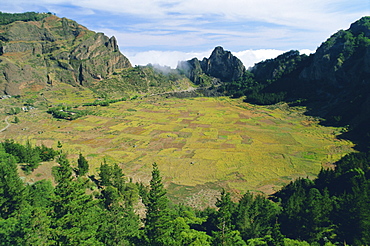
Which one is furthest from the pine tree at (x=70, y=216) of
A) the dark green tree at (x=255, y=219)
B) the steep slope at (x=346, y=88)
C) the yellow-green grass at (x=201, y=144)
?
the steep slope at (x=346, y=88)

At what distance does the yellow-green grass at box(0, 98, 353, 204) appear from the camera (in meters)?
76.6

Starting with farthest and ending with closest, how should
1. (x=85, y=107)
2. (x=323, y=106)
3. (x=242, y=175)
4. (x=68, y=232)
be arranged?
1. (x=85, y=107)
2. (x=323, y=106)
3. (x=242, y=175)
4. (x=68, y=232)

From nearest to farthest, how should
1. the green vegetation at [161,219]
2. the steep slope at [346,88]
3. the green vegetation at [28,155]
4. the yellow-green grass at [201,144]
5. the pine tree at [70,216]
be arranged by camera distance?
the pine tree at [70,216], the green vegetation at [161,219], the green vegetation at [28,155], the yellow-green grass at [201,144], the steep slope at [346,88]

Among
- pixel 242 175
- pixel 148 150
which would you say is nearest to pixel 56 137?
pixel 148 150

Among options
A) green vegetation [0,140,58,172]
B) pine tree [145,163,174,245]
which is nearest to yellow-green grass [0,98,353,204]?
green vegetation [0,140,58,172]

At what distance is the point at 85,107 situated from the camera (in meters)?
197

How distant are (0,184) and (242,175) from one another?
65.4 m

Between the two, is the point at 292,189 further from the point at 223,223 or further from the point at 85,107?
the point at 85,107

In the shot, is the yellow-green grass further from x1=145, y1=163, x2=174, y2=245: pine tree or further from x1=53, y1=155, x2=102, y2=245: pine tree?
x1=53, y1=155, x2=102, y2=245: pine tree

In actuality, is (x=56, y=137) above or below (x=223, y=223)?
below

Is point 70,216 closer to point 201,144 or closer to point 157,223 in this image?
point 157,223

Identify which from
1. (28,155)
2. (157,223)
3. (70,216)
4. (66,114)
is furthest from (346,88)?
(66,114)

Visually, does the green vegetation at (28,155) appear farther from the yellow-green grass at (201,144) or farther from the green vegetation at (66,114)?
the green vegetation at (66,114)

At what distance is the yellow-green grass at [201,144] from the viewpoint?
76.6 m
